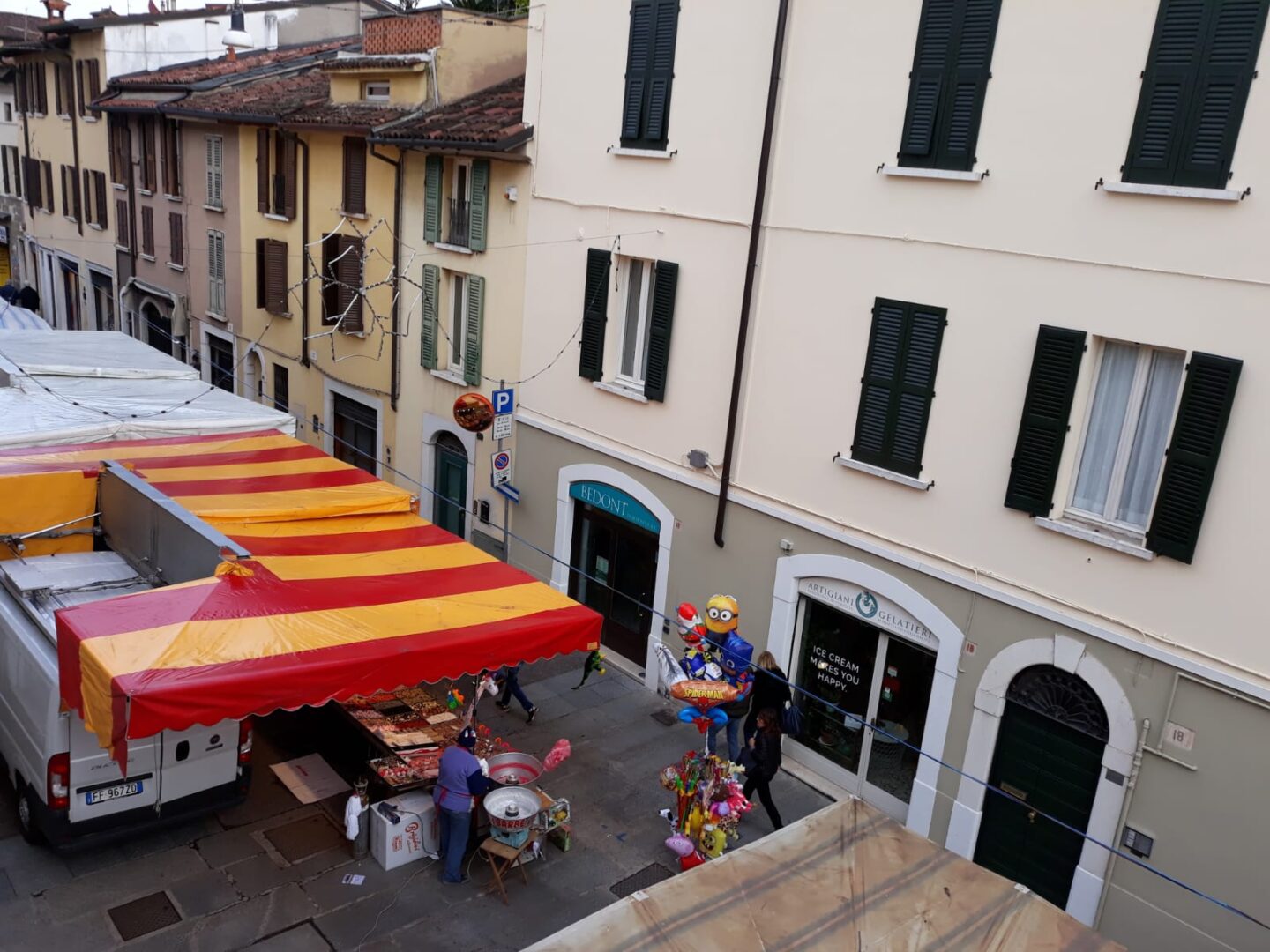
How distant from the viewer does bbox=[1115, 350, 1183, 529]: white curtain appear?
8.67m

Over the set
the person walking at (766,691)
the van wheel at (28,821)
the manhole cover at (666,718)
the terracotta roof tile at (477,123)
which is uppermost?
the terracotta roof tile at (477,123)

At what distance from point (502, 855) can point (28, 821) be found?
4238mm

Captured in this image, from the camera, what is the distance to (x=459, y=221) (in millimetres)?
16016

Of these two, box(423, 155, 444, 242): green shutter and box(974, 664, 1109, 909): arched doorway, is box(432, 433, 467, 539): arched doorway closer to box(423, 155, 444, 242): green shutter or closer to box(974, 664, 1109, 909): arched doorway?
box(423, 155, 444, 242): green shutter

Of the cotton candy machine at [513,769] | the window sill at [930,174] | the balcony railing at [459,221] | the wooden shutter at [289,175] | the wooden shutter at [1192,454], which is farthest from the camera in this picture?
the wooden shutter at [289,175]

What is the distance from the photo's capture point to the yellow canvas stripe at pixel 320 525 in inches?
425

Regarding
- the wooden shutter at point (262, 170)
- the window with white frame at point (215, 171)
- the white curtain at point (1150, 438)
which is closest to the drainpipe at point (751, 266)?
the white curtain at point (1150, 438)

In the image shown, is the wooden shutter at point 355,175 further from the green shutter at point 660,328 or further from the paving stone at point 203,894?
the paving stone at point 203,894

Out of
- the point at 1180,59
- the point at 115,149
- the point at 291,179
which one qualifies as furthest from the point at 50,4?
the point at 1180,59

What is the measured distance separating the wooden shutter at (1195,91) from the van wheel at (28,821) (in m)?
10.9

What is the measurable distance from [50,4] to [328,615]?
34901 mm

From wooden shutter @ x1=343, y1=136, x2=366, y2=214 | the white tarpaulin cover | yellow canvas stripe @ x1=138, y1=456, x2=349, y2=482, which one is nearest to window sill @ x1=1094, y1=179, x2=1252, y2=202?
yellow canvas stripe @ x1=138, y1=456, x2=349, y2=482

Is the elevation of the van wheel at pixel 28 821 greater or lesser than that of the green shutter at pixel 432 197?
lesser

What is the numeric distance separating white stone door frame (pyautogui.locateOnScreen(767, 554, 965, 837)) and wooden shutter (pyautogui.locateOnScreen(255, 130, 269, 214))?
581 inches
